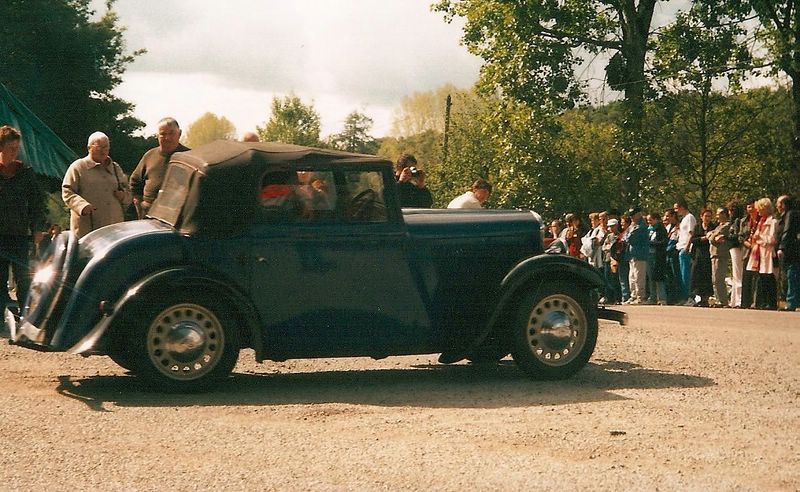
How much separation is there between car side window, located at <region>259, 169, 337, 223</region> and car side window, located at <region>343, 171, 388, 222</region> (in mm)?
119

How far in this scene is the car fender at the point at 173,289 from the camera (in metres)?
8.32

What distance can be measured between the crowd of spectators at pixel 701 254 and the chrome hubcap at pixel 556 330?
8.98 metres

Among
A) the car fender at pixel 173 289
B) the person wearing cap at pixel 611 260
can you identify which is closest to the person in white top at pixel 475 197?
the car fender at pixel 173 289

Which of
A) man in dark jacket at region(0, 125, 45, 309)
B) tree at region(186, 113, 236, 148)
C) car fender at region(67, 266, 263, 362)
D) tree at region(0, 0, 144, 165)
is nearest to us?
car fender at region(67, 266, 263, 362)

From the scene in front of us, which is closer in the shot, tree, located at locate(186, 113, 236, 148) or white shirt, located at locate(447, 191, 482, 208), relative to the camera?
white shirt, located at locate(447, 191, 482, 208)

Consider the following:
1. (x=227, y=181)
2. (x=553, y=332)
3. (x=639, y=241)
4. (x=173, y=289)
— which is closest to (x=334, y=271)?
(x=227, y=181)

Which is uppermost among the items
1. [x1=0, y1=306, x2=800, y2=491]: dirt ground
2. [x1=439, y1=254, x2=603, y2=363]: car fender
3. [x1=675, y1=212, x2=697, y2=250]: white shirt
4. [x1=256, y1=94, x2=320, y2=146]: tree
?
[x1=256, y1=94, x2=320, y2=146]: tree

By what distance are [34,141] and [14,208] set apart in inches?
508

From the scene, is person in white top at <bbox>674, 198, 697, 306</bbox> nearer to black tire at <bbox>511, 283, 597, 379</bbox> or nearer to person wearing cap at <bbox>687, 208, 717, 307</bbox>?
person wearing cap at <bbox>687, 208, 717, 307</bbox>

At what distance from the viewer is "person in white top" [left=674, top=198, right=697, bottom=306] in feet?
71.2

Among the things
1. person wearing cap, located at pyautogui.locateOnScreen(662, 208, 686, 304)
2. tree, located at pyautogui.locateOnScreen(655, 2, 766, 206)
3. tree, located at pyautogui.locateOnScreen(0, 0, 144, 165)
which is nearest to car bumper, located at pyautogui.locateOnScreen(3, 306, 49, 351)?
person wearing cap, located at pyautogui.locateOnScreen(662, 208, 686, 304)

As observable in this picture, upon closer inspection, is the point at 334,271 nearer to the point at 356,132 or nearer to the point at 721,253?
the point at 721,253

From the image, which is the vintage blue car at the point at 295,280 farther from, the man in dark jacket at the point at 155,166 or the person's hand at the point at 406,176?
the person's hand at the point at 406,176

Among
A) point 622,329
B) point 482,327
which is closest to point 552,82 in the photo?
point 622,329
